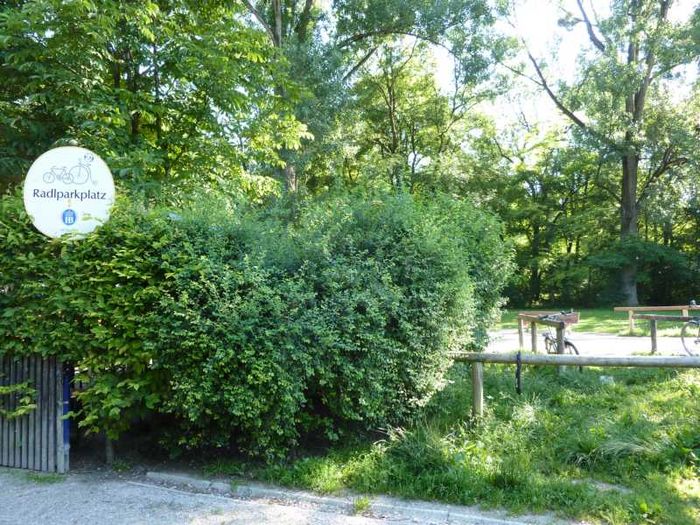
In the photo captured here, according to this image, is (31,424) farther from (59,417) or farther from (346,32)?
(346,32)

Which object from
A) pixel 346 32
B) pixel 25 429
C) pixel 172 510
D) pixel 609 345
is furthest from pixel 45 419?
pixel 346 32

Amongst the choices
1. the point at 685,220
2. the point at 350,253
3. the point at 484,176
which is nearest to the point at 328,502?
the point at 350,253

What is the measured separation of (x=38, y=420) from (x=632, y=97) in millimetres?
27593

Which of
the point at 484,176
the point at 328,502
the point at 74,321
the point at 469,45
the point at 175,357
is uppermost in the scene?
the point at 469,45

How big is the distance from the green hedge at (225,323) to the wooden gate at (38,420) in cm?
23

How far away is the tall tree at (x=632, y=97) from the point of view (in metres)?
22.3

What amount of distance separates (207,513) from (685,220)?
31.8 m

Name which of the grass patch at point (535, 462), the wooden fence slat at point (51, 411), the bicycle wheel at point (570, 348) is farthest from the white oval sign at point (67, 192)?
the bicycle wheel at point (570, 348)

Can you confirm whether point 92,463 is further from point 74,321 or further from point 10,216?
point 10,216

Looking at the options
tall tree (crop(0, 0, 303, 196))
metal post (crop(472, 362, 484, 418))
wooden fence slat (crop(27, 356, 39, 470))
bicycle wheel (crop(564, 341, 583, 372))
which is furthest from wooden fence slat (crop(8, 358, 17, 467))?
bicycle wheel (crop(564, 341, 583, 372))

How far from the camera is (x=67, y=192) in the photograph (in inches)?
179

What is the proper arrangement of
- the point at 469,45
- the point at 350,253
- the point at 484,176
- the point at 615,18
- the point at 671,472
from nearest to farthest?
the point at 671,472, the point at 350,253, the point at 469,45, the point at 615,18, the point at 484,176

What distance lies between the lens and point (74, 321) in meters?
4.12

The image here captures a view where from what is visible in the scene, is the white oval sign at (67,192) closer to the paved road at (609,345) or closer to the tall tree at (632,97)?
the paved road at (609,345)
